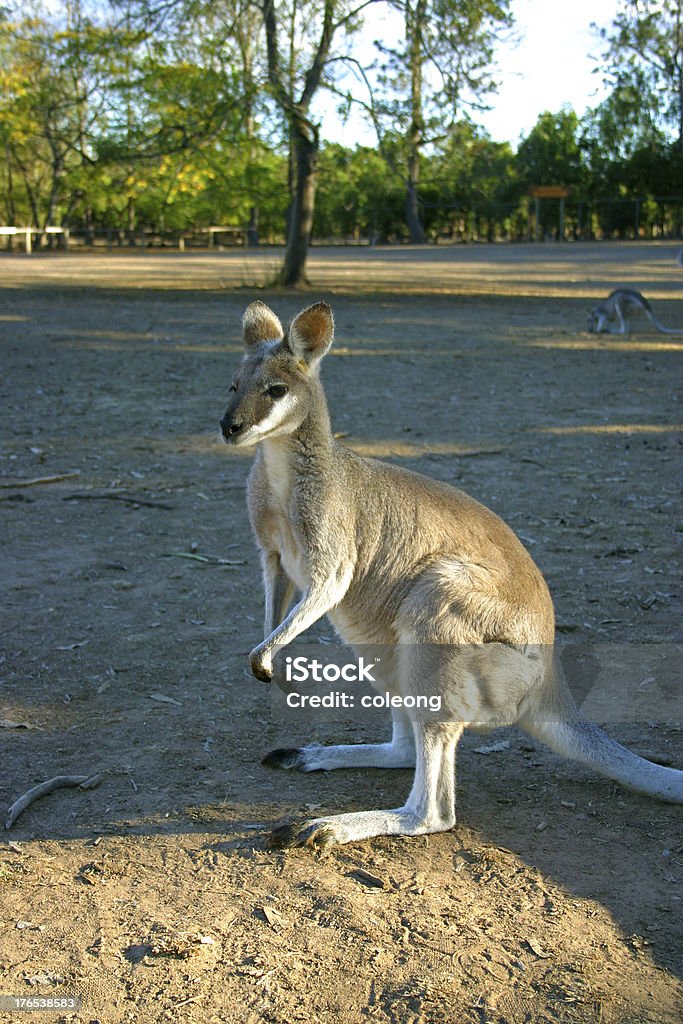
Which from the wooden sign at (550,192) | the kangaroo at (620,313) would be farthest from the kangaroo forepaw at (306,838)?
the wooden sign at (550,192)

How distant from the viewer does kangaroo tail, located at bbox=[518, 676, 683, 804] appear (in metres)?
2.78

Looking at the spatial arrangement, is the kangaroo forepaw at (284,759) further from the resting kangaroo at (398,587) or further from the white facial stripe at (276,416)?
the white facial stripe at (276,416)

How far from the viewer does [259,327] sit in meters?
3.04

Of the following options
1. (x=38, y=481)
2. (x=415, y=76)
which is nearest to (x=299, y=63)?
(x=415, y=76)

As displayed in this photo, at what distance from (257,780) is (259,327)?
134 cm

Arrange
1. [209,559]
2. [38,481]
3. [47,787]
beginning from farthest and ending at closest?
1. [38,481]
2. [209,559]
3. [47,787]

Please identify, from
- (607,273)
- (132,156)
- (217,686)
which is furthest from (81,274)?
(217,686)

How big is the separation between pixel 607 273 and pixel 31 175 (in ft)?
98.1

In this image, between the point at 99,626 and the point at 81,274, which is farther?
the point at 81,274

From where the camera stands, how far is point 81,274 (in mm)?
21516

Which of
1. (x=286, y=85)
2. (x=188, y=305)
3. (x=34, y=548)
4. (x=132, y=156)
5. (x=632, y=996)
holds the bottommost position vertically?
(x=632, y=996)

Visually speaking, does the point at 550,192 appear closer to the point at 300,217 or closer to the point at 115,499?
the point at 300,217

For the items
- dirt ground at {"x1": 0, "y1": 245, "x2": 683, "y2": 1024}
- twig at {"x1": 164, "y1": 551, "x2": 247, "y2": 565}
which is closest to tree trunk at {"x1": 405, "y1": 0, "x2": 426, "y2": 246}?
dirt ground at {"x1": 0, "y1": 245, "x2": 683, "y2": 1024}

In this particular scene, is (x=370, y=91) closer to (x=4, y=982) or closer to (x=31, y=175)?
(x=4, y=982)
